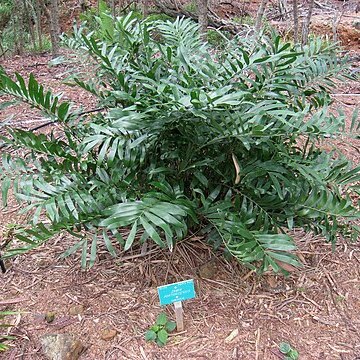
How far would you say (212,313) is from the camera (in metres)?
1.44

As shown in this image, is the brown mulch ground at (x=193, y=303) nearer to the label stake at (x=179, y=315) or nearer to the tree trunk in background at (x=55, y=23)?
the label stake at (x=179, y=315)

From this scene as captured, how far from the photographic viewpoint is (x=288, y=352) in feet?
4.34

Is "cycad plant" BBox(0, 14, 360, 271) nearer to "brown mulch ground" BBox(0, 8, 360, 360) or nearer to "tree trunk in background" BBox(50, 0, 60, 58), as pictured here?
"brown mulch ground" BBox(0, 8, 360, 360)

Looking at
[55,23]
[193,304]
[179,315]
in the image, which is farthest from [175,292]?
[55,23]

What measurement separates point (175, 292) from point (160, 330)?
0.61 feet

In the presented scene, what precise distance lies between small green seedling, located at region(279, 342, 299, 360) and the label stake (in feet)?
1.02

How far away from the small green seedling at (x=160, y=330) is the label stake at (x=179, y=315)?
0.9 inches

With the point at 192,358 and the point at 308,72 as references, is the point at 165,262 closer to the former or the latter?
the point at 192,358

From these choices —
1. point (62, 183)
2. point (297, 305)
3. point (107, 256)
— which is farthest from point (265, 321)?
point (62, 183)

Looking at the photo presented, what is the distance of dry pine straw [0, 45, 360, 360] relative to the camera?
134 centimetres

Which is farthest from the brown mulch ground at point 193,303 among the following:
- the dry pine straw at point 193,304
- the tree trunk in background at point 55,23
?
the tree trunk in background at point 55,23

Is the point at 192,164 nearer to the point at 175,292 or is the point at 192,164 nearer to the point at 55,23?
the point at 175,292

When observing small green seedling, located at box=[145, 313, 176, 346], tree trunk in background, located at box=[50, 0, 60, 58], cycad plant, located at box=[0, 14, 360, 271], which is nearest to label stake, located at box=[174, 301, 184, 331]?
small green seedling, located at box=[145, 313, 176, 346]

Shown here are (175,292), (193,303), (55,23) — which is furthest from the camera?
(55,23)
